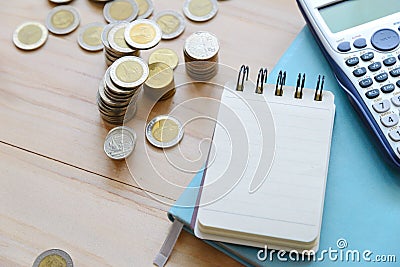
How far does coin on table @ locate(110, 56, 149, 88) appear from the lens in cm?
59

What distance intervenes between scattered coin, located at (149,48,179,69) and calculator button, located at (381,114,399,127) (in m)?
0.21

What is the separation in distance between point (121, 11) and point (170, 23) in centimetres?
6

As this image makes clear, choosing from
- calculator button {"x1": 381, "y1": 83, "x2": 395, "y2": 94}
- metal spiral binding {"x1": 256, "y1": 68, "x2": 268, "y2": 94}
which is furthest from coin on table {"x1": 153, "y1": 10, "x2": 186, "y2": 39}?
calculator button {"x1": 381, "y1": 83, "x2": 395, "y2": 94}

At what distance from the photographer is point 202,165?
1.92 ft

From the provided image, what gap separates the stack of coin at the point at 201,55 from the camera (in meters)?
0.62

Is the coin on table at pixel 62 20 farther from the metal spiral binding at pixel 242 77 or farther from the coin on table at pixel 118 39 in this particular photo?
the metal spiral binding at pixel 242 77

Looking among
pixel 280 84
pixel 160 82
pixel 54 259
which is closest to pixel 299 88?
pixel 280 84

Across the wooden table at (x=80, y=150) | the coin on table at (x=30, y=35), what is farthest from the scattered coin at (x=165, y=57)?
the coin on table at (x=30, y=35)

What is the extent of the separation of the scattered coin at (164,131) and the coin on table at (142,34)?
0.07 metres

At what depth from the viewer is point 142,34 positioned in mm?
632

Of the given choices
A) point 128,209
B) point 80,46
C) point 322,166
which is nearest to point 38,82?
point 80,46

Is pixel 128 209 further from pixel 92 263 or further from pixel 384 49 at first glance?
pixel 384 49

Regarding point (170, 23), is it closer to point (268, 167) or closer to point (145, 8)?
point (145, 8)

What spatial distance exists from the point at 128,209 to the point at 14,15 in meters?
0.27
